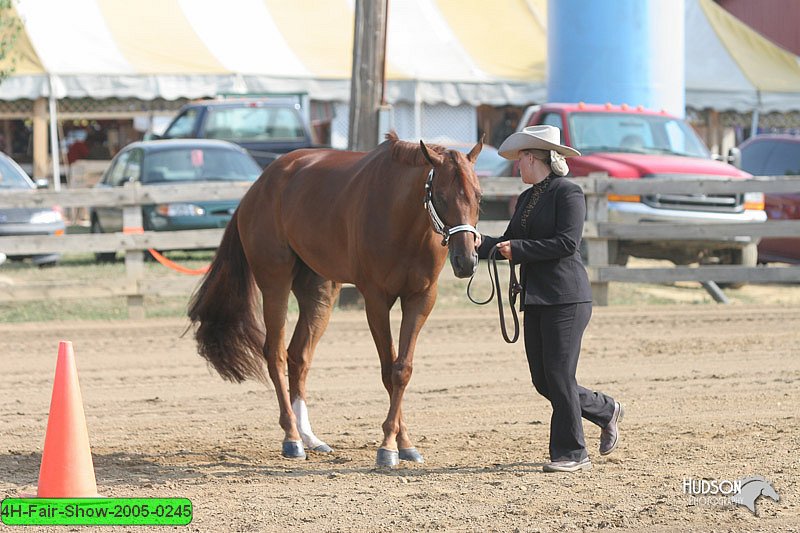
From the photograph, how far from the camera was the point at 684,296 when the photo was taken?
1505 centimetres

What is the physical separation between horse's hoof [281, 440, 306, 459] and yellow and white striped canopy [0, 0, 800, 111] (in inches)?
667

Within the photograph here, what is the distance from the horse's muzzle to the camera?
5.77 metres

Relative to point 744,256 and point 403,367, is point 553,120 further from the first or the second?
point 403,367

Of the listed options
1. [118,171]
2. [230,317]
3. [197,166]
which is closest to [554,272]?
[230,317]

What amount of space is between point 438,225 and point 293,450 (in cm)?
180

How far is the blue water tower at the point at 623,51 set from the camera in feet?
63.2

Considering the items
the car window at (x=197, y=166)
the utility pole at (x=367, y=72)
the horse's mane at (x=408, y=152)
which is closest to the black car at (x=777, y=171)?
the utility pole at (x=367, y=72)

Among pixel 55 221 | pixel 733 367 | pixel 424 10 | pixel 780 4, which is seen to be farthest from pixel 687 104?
pixel 733 367

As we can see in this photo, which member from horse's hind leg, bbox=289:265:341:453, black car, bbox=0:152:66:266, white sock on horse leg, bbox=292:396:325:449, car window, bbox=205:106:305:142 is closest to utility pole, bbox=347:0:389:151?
black car, bbox=0:152:66:266

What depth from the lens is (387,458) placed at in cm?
644

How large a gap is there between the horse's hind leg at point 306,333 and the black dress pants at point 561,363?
5.05 ft

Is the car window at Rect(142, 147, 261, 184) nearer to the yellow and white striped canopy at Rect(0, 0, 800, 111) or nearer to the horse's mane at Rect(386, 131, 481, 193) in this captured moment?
the yellow and white striped canopy at Rect(0, 0, 800, 111)

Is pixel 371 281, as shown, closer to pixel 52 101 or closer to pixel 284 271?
pixel 284 271

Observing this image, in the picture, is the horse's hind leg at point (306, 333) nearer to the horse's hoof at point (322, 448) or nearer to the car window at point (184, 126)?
the horse's hoof at point (322, 448)
